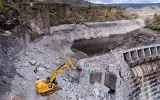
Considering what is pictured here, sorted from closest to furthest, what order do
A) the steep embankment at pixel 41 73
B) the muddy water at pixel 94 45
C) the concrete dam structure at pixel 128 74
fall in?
the steep embankment at pixel 41 73 < the concrete dam structure at pixel 128 74 < the muddy water at pixel 94 45

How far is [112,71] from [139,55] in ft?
20.3

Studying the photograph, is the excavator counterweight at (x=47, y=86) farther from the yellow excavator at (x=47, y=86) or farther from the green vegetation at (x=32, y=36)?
the green vegetation at (x=32, y=36)

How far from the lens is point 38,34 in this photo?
40.8 m

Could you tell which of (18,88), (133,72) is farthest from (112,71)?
(18,88)

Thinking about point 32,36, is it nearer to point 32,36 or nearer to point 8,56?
point 32,36

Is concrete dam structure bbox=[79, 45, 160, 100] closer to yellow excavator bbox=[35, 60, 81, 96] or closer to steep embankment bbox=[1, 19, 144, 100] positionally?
steep embankment bbox=[1, 19, 144, 100]

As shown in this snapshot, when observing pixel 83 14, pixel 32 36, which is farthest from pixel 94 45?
pixel 83 14

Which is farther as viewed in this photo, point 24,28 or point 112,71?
point 24,28

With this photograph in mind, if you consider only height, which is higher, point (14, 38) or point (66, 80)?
point (14, 38)

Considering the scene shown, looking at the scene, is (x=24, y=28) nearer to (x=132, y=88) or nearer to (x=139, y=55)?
(x=139, y=55)

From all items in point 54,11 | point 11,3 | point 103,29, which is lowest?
point 103,29

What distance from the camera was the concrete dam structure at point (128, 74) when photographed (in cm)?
2233

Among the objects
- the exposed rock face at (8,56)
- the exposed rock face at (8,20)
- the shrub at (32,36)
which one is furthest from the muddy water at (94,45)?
the exposed rock face at (8,56)

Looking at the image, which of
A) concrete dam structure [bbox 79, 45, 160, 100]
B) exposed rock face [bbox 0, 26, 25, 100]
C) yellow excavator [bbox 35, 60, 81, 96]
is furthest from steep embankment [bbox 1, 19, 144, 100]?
concrete dam structure [bbox 79, 45, 160, 100]
